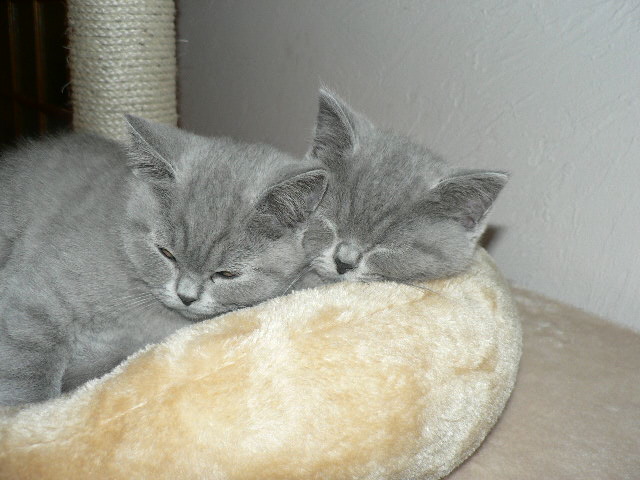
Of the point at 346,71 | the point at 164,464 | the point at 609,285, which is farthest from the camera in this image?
the point at 346,71

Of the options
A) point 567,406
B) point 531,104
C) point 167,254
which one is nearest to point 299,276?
point 167,254

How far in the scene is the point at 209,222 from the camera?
104 centimetres

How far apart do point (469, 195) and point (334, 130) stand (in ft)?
1.04

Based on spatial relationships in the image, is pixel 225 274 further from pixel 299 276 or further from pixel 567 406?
pixel 567 406

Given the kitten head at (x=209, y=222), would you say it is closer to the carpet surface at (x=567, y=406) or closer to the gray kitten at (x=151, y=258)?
the gray kitten at (x=151, y=258)

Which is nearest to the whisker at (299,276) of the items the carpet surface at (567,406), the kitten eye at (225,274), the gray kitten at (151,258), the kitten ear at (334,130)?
the gray kitten at (151,258)

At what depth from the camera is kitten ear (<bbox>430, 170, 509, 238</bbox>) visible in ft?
3.51

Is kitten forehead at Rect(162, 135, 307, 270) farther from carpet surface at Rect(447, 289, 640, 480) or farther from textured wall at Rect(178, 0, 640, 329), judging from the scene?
textured wall at Rect(178, 0, 640, 329)

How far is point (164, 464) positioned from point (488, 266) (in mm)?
809

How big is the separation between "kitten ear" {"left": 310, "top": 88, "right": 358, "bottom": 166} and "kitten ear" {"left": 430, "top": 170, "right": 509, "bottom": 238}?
0.22 metres

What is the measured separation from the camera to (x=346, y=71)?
1.98 meters

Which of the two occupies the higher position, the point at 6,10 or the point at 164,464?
the point at 6,10

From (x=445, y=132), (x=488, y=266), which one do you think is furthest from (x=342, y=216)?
(x=445, y=132)

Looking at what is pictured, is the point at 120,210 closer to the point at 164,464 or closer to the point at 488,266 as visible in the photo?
the point at 164,464
